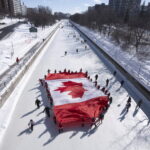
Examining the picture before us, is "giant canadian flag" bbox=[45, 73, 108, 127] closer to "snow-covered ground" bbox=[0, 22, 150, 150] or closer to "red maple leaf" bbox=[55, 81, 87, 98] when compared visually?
"red maple leaf" bbox=[55, 81, 87, 98]

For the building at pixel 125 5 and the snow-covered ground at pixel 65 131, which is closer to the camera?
the snow-covered ground at pixel 65 131

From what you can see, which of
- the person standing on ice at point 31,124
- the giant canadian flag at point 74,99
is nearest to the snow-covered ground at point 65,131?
the person standing on ice at point 31,124

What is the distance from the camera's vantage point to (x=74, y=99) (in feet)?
44.0

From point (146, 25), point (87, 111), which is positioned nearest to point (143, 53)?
point (146, 25)

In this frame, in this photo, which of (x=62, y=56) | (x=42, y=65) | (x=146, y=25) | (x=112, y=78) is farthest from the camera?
(x=146, y=25)

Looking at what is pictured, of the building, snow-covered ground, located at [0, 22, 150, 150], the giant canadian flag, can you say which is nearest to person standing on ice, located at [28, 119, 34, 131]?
snow-covered ground, located at [0, 22, 150, 150]

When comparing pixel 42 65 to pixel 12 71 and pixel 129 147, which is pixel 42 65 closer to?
pixel 12 71

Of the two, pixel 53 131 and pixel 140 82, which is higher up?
pixel 140 82

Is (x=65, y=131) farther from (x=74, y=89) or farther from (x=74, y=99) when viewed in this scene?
(x=74, y=89)

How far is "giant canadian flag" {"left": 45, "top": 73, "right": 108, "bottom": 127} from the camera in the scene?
1128 cm

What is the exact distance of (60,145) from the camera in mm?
9750

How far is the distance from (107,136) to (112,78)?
32.7 feet

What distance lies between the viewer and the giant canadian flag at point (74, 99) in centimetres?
1128

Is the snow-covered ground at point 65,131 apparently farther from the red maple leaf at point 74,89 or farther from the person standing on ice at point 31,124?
the red maple leaf at point 74,89
